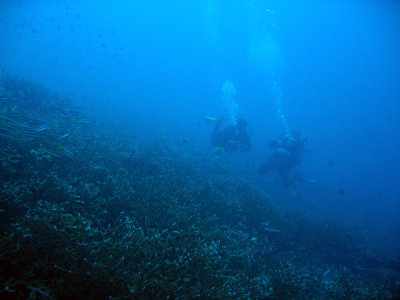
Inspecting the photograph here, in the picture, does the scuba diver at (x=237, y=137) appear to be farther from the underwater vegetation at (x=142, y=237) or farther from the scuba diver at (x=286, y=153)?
the underwater vegetation at (x=142, y=237)

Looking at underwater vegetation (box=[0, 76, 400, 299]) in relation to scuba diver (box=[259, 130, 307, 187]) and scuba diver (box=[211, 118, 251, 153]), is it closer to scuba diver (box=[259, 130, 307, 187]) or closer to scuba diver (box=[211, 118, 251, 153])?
scuba diver (box=[259, 130, 307, 187])

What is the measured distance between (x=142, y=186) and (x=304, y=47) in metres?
181

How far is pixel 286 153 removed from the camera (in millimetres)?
15797

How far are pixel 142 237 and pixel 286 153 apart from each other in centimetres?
1418

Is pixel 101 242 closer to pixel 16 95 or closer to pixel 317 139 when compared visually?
pixel 16 95

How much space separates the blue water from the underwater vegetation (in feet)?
26.3

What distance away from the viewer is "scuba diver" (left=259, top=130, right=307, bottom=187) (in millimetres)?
16266

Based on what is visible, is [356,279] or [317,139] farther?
[317,139]

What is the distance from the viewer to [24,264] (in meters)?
2.92

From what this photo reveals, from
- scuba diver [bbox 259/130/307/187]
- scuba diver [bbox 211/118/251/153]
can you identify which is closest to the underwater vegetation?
scuba diver [bbox 259/130/307/187]

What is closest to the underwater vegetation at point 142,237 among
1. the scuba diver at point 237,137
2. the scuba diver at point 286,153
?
the scuba diver at point 286,153

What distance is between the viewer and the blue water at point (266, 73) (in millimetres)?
30266

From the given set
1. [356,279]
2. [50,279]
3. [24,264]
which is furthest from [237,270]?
[356,279]

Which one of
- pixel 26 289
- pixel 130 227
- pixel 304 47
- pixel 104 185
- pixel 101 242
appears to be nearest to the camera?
pixel 26 289
